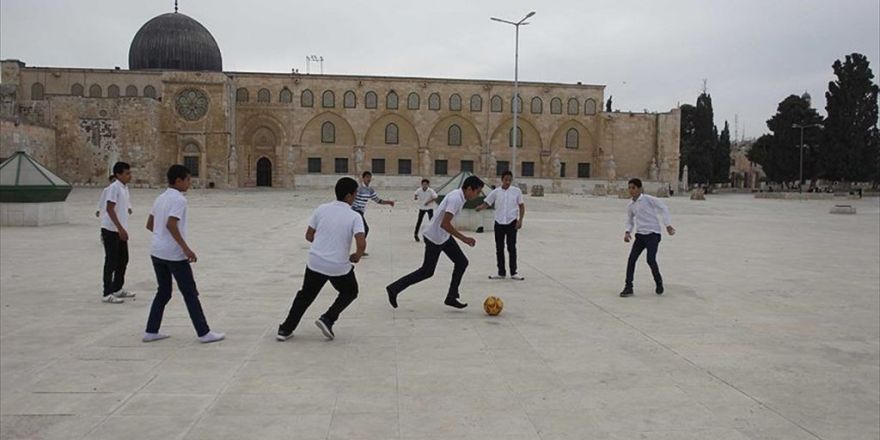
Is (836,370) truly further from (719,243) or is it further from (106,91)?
(106,91)

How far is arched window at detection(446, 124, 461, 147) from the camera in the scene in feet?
196

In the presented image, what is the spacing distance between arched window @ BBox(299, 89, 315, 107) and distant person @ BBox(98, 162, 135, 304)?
50.3 meters

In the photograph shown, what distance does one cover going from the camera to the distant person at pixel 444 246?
308 inches

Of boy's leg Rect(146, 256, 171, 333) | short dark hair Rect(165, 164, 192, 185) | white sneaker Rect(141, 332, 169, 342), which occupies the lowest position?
white sneaker Rect(141, 332, 169, 342)

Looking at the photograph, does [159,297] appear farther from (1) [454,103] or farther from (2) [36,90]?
(1) [454,103]

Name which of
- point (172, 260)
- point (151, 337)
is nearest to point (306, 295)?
point (172, 260)

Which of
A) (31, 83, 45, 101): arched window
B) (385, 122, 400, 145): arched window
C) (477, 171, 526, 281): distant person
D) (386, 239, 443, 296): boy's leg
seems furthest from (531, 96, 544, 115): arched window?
(386, 239, 443, 296): boy's leg

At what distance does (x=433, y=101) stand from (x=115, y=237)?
52.0 m

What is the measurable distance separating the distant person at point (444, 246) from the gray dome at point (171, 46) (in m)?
51.5

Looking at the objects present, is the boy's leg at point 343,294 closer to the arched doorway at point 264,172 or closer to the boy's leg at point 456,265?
the boy's leg at point 456,265

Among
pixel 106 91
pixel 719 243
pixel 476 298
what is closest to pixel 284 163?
pixel 106 91

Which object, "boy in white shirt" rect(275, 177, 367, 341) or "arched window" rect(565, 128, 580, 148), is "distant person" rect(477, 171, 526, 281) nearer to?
"boy in white shirt" rect(275, 177, 367, 341)

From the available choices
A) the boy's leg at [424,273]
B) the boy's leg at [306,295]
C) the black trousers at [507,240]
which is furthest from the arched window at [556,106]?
the boy's leg at [306,295]

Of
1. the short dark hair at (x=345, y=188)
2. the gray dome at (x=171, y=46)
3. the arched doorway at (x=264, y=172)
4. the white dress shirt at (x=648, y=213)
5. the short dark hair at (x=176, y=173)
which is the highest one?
the gray dome at (x=171, y=46)
